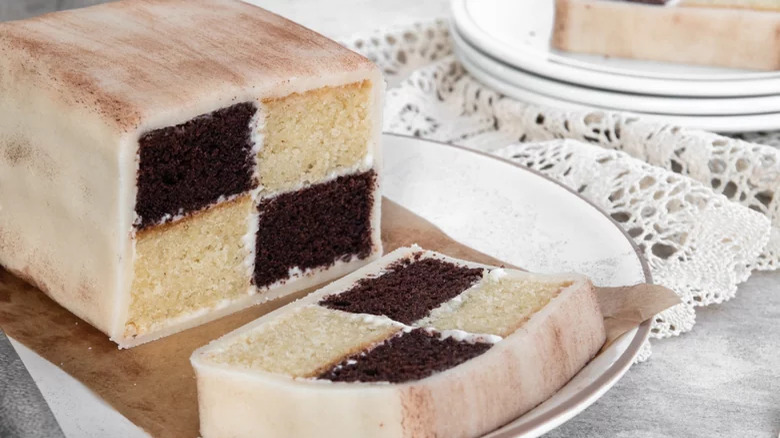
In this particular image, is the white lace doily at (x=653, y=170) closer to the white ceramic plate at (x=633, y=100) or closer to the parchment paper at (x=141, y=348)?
the white ceramic plate at (x=633, y=100)

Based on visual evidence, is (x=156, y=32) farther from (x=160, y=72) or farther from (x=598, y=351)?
(x=598, y=351)

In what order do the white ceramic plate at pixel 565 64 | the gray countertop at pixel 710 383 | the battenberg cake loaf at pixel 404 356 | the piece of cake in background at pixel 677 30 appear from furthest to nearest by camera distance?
1. the piece of cake in background at pixel 677 30
2. the white ceramic plate at pixel 565 64
3. the gray countertop at pixel 710 383
4. the battenberg cake loaf at pixel 404 356

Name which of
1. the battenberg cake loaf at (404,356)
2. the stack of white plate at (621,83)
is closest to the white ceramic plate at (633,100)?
the stack of white plate at (621,83)

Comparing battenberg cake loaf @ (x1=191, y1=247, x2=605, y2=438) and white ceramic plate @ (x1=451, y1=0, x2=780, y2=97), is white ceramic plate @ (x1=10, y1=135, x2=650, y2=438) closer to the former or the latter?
battenberg cake loaf @ (x1=191, y1=247, x2=605, y2=438)

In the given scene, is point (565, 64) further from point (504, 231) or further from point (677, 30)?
point (504, 231)

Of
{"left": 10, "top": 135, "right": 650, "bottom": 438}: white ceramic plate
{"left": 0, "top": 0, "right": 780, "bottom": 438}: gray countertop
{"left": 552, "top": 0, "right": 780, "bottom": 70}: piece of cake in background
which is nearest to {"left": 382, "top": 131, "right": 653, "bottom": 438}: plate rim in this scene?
{"left": 10, "top": 135, "right": 650, "bottom": 438}: white ceramic plate

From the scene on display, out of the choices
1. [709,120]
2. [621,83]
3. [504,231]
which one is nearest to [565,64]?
[621,83]
